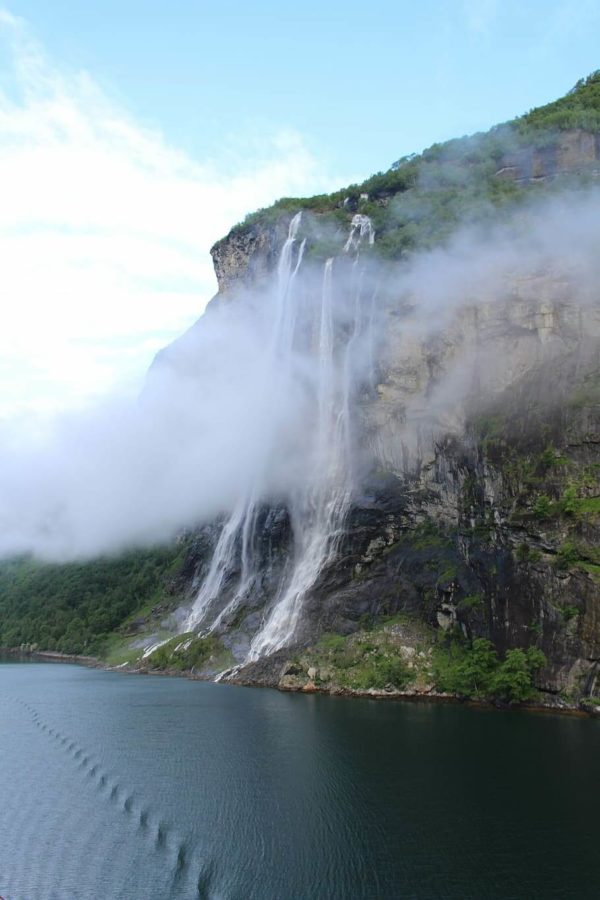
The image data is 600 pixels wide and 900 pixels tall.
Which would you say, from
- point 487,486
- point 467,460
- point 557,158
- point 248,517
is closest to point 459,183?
point 557,158

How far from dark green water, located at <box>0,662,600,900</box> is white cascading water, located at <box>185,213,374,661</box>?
23.9m

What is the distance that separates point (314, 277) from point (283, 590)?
133 feet

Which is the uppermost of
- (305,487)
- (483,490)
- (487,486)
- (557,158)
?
(557,158)

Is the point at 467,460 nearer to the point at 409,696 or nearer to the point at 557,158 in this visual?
the point at 409,696

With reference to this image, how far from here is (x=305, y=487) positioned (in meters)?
79.9

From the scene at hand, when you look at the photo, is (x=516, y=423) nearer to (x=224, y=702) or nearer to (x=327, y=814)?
(x=224, y=702)

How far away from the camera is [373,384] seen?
76.1m

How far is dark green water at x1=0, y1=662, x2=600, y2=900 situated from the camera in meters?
21.7

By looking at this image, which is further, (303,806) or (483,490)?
(483,490)

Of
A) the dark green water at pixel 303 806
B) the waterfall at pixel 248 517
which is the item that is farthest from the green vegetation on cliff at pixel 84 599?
the dark green water at pixel 303 806

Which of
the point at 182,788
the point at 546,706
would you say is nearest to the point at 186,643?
the point at 546,706

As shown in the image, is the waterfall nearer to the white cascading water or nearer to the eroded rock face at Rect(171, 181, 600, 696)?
the white cascading water

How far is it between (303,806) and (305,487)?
172 feet

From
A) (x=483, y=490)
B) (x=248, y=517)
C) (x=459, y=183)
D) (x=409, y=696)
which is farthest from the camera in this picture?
(x=248, y=517)
